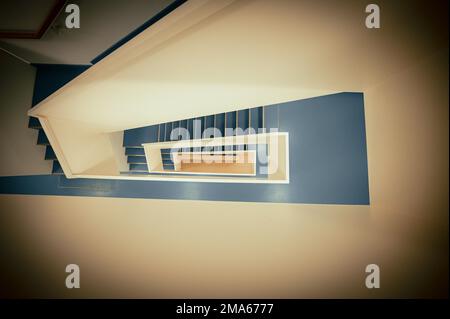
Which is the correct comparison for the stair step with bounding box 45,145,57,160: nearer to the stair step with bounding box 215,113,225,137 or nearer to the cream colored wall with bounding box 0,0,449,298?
the cream colored wall with bounding box 0,0,449,298

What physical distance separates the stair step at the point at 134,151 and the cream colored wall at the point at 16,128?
3.27 feet

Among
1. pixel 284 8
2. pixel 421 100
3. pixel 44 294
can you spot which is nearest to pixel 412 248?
pixel 421 100

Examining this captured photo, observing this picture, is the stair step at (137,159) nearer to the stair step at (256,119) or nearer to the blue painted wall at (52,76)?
the blue painted wall at (52,76)

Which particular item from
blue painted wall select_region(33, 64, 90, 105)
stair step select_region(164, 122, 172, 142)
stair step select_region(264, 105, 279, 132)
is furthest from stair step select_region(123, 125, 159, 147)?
stair step select_region(264, 105, 279, 132)

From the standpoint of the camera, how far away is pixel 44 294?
230 centimetres

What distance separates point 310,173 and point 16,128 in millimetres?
3819

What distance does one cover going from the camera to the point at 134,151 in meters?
3.50

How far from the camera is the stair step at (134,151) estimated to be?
3.45 metres

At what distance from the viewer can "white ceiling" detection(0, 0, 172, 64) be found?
92.7 inches

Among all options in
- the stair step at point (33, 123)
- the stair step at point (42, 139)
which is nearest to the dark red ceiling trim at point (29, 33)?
the stair step at point (33, 123)

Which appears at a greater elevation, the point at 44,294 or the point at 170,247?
the point at 170,247

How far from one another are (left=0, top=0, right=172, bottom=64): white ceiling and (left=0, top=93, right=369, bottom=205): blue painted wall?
1.65 meters
